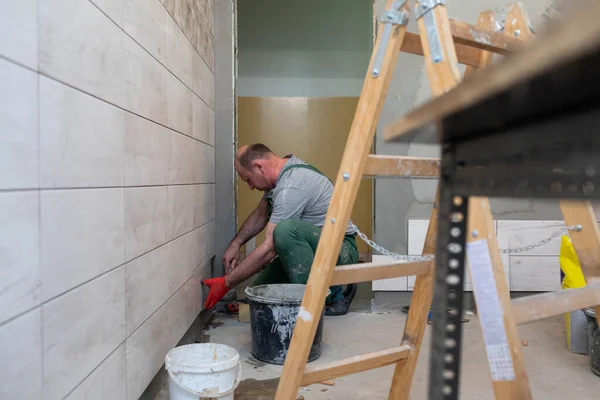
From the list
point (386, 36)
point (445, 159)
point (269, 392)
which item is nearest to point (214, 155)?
point (269, 392)

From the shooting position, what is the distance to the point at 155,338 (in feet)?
5.43

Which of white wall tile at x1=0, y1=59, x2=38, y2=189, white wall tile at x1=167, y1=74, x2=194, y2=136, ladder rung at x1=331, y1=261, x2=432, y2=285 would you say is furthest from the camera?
white wall tile at x1=167, y1=74, x2=194, y2=136

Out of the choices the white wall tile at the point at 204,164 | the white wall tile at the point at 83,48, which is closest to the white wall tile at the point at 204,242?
the white wall tile at the point at 204,164

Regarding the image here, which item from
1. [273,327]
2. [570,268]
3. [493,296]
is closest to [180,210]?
[273,327]

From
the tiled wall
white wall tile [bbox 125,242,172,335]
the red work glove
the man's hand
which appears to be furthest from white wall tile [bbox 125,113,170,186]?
the man's hand

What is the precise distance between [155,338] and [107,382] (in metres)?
0.43

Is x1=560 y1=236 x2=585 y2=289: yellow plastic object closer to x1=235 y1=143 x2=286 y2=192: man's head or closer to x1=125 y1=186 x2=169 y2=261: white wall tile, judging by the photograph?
x1=235 y1=143 x2=286 y2=192: man's head

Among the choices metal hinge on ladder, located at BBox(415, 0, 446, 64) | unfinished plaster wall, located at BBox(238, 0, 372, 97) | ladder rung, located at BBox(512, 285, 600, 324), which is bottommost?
ladder rung, located at BBox(512, 285, 600, 324)

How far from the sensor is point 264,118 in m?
4.51

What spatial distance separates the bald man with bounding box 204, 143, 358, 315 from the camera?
2271 millimetres

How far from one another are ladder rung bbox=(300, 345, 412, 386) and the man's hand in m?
1.52

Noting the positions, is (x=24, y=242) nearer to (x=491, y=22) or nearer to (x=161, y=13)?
(x=161, y=13)

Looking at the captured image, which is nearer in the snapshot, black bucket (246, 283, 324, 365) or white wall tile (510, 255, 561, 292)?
black bucket (246, 283, 324, 365)

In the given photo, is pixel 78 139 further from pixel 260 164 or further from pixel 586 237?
pixel 260 164
